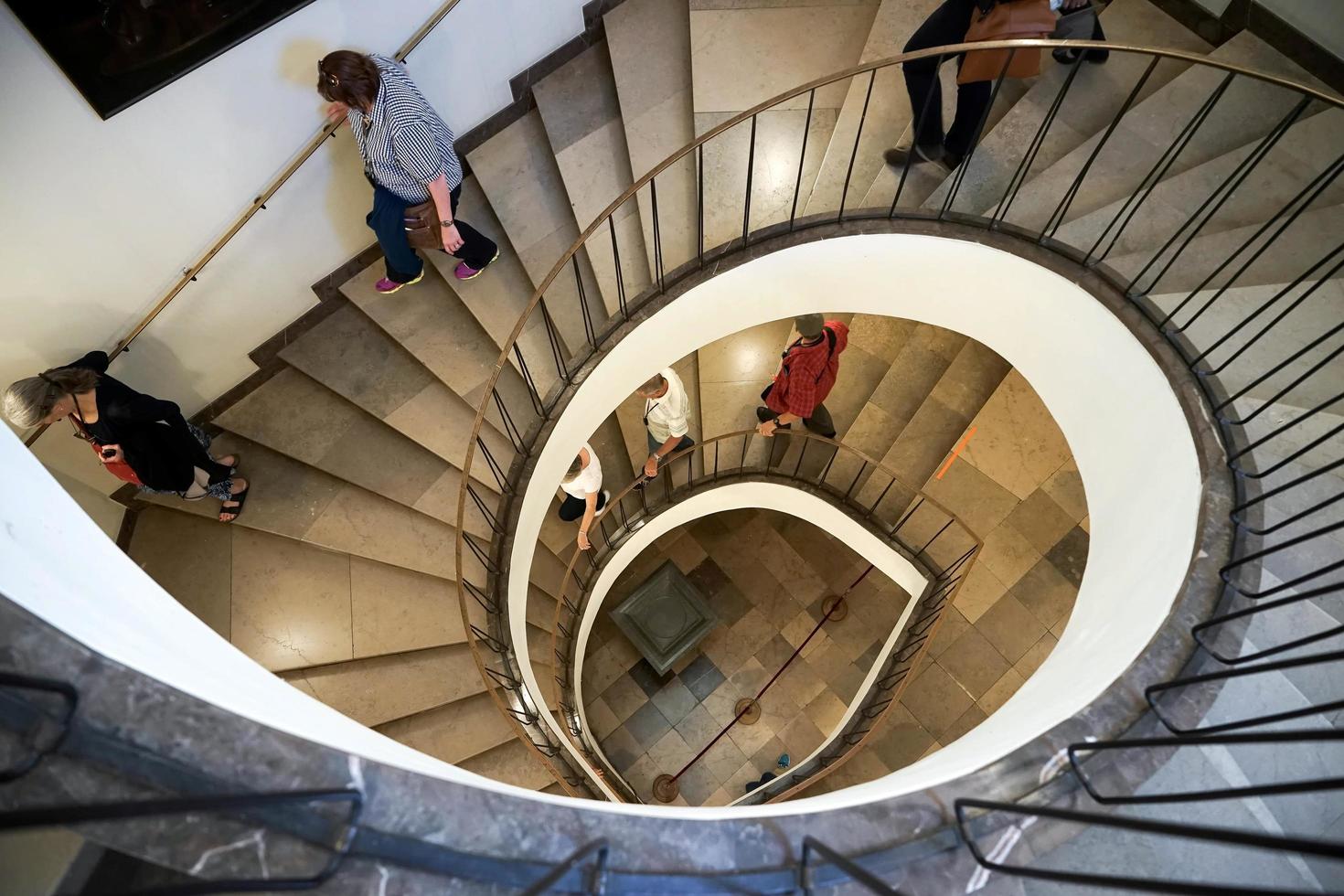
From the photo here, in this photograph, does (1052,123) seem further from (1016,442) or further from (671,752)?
(671,752)

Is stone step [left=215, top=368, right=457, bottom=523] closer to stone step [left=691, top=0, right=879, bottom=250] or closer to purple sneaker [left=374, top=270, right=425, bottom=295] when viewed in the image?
purple sneaker [left=374, top=270, right=425, bottom=295]

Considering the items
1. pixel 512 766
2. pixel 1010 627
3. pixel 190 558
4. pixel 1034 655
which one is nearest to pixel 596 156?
pixel 190 558

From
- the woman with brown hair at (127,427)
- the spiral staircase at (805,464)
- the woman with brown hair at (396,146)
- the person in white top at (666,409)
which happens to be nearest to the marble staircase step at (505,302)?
the spiral staircase at (805,464)

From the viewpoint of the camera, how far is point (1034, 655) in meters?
6.07

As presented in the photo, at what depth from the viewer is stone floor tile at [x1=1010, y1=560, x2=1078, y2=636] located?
6000mm

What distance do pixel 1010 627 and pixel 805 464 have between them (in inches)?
88.8

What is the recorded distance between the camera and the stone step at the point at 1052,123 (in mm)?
4434

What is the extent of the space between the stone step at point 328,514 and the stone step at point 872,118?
3.33 meters

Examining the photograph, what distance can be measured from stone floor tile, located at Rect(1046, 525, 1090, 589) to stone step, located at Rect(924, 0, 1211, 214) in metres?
3.07

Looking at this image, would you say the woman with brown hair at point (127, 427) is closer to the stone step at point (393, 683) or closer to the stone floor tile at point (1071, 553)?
the stone step at point (393, 683)

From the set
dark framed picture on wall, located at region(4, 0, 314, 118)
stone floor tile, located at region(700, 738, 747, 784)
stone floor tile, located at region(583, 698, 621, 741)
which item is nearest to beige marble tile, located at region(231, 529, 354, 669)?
dark framed picture on wall, located at region(4, 0, 314, 118)

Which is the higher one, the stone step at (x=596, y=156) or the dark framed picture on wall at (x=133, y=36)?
the dark framed picture on wall at (x=133, y=36)

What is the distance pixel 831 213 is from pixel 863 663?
5.23 metres

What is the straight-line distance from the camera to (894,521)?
6637 millimetres
